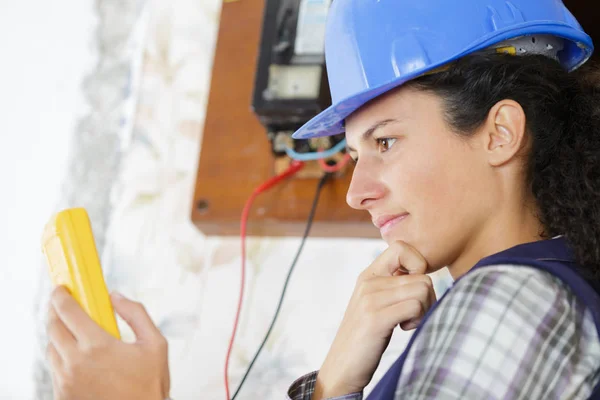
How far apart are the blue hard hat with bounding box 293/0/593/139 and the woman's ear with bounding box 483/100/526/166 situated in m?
0.08

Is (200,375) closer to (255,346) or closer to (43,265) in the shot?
(255,346)

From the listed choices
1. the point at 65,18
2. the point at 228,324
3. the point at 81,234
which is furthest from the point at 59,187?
the point at 81,234

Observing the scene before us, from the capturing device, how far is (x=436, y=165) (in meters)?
0.93

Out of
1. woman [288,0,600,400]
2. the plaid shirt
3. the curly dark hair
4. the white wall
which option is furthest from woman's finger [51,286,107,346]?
the white wall

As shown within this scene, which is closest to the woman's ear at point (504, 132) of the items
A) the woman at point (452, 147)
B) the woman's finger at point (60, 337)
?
the woman at point (452, 147)

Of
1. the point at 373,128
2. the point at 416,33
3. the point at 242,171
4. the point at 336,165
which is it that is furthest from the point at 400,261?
the point at 242,171

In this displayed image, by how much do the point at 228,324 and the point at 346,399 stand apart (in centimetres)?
60

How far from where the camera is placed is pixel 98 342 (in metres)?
0.88

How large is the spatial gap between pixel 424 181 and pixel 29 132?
1.13 meters

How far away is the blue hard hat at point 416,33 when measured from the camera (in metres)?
0.94

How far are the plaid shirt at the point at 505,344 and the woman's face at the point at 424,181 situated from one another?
0.61 feet

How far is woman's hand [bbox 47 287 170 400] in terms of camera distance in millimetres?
869

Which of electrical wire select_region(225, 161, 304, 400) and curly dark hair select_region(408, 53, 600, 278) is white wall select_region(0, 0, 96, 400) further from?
curly dark hair select_region(408, 53, 600, 278)

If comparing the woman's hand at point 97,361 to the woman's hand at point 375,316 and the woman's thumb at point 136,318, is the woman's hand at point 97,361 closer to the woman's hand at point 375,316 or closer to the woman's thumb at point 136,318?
the woman's thumb at point 136,318
